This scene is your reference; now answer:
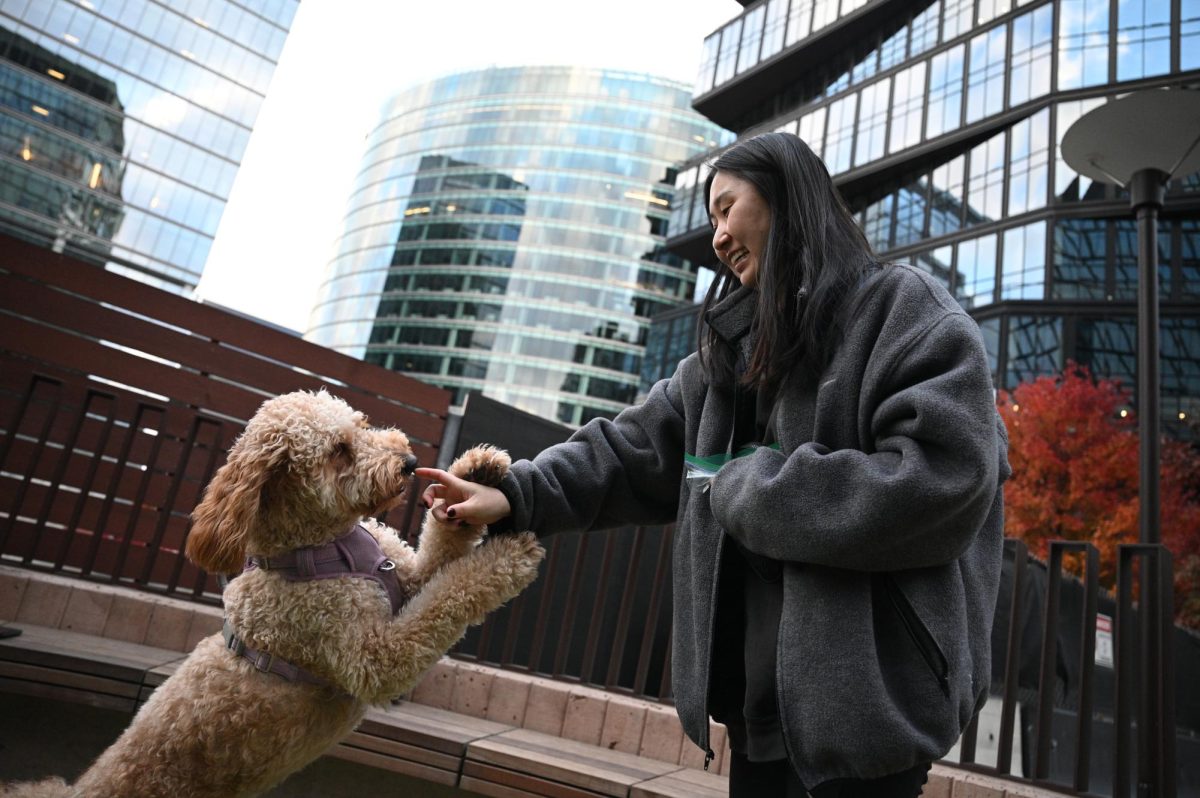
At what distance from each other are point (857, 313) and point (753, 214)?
1.13 ft

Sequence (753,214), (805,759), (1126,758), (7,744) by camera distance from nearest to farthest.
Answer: (805,759) < (753,214) < (1126,758) < (7,744)

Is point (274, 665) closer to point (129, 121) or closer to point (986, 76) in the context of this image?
point (986, 76)

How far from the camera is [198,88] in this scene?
56281 mm

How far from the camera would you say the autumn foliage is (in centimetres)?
1571

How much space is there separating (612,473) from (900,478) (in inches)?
32.5

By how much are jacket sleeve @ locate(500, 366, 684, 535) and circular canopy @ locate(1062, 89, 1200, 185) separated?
4027 millimetres

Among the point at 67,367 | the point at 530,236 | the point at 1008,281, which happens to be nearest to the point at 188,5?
the point at 530,236

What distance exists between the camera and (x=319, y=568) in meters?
1.83

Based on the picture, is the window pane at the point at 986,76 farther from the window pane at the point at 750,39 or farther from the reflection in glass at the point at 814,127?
the window pane at the point at 750,39

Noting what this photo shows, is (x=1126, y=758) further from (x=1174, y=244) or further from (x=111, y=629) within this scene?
(x=1174, y=244)

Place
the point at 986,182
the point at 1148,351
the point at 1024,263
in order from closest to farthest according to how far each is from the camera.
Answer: the point at 1148,351 → the point at 1024,263 → the point at 986,182

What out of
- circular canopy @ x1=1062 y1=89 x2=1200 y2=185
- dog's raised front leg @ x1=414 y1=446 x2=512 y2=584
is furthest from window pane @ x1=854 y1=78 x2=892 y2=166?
dog's raised front leg @ x1=414 y1=446 x2=512 y2=584

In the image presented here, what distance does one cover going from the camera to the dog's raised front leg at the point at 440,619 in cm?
169

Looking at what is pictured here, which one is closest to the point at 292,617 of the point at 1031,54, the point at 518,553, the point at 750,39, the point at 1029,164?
the point at 518,553
